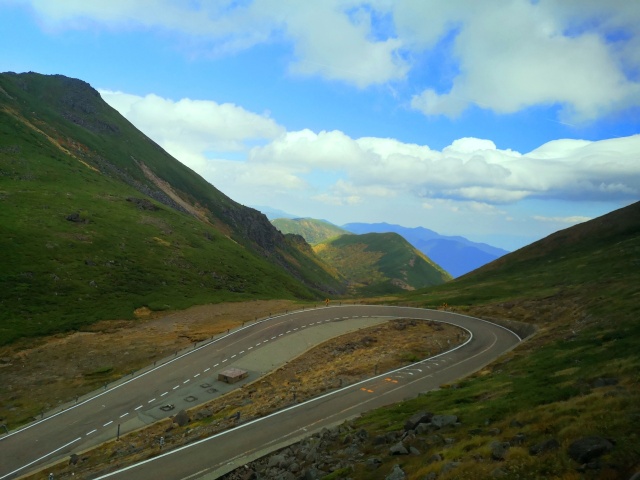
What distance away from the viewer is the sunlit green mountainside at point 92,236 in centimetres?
5916

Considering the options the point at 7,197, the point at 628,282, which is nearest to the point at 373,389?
the point at 628,282

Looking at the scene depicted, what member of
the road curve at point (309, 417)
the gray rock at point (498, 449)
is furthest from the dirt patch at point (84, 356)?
the gray rock at point (498, 449)

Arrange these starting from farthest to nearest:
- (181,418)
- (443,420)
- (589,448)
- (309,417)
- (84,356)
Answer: (84,356) → (181,418) → (309,417) → (443,420) → (589,448)

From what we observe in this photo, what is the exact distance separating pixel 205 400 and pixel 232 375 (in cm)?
424

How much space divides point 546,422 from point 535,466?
425 centimetres

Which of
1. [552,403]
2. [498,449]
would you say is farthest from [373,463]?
[552,403]

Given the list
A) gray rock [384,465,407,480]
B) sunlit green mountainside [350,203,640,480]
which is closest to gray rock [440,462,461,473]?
sunlit green mountainside [350,203,640,480]

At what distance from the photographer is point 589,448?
41.3 feet

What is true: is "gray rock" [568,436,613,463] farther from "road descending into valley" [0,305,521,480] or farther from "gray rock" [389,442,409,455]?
"road descending into valley" [0,305,521,480]

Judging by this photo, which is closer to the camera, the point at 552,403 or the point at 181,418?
the point at 552,403

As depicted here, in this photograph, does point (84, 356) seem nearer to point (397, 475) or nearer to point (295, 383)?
point (295, 383)

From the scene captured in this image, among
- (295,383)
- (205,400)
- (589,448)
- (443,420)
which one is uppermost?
(589,448)

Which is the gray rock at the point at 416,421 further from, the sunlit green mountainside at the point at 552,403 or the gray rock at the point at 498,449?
the gray rock at the point at 498,449

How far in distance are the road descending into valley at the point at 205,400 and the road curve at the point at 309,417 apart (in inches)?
2.8
